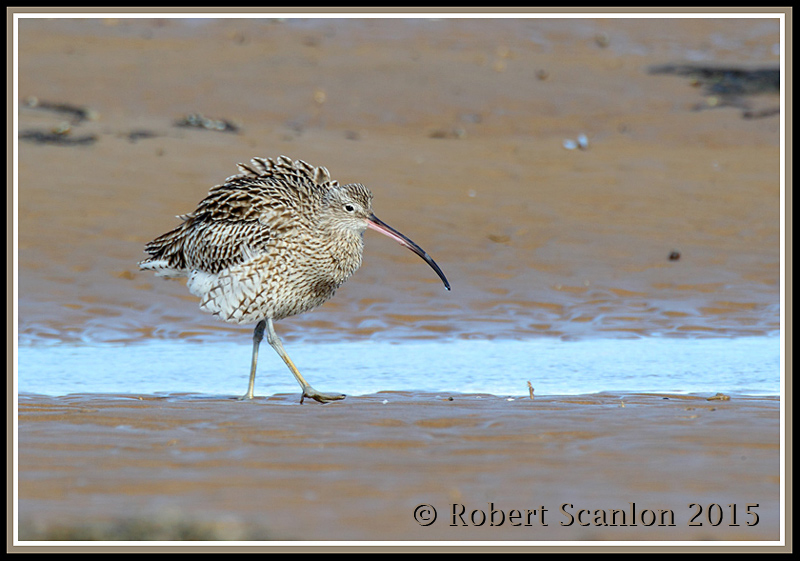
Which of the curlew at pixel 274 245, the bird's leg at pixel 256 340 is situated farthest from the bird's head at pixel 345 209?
the bird's leg at pixel 256 340

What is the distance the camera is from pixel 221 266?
23.0 feet

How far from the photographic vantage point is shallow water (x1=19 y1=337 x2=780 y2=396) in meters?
6.94

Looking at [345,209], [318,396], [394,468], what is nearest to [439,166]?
[345,209]

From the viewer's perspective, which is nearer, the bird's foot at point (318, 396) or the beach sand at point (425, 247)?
the beach sand at point (425, 247)

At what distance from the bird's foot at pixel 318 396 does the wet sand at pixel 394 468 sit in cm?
26

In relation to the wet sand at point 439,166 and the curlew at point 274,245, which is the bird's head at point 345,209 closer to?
the curlew at point 274,245

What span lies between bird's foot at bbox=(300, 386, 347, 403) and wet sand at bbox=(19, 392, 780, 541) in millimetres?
262

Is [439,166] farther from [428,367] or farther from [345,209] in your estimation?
[345,209]

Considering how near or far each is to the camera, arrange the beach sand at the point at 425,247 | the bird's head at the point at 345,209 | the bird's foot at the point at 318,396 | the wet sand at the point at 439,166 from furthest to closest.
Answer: the wet sand at the point at 439,166, the bird's head at the point at 345,209, the bird's foot at the point at 318,396, the beach sand at the point at 425,247

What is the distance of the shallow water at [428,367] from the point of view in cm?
694

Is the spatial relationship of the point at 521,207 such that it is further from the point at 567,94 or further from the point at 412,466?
the point at 412,466

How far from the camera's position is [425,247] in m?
11.3

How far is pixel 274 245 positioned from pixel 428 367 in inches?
59.2

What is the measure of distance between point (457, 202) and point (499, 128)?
12.3 feet
